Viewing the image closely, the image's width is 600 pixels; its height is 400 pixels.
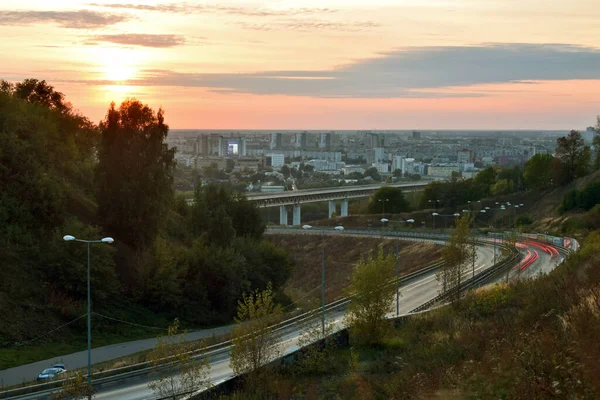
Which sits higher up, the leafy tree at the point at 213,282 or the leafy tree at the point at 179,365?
the leafy tree at the point at 179,365

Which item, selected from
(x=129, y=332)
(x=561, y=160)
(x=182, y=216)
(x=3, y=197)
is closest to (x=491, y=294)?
(x=129, y=332)

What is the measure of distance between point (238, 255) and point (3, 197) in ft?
47.2

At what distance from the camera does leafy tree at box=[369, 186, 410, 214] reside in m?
110

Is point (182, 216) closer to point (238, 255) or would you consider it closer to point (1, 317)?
point (238, 255)

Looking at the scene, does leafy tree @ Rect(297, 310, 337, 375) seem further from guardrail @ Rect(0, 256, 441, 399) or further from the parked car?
the parked car

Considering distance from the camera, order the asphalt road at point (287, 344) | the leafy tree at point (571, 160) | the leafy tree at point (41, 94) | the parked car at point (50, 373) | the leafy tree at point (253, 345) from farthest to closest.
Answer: the leafy tree at point (571, 160)
the leafy tree at point (41, 94)
the parked car at point (50, 373)
the asphalt road at point (287, 344)
the leafy tree at point (253, 345)

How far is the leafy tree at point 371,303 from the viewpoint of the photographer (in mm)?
28938

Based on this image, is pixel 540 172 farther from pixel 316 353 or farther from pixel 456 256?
pixel 316 353

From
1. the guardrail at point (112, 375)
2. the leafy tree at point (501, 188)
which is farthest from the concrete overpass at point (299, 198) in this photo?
the guardrail at point (112, 375)

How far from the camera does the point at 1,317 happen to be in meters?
35.0

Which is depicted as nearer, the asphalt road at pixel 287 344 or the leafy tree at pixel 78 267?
the asphalt road at pixel 287 344

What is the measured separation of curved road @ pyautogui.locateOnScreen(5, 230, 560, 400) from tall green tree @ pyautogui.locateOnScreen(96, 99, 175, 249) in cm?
828

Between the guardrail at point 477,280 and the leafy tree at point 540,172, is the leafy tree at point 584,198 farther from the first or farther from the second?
the guardrail at point 477,280

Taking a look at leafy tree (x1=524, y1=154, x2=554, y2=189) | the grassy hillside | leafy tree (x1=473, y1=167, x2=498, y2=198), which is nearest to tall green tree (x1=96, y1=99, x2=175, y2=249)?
the grassy hillside
